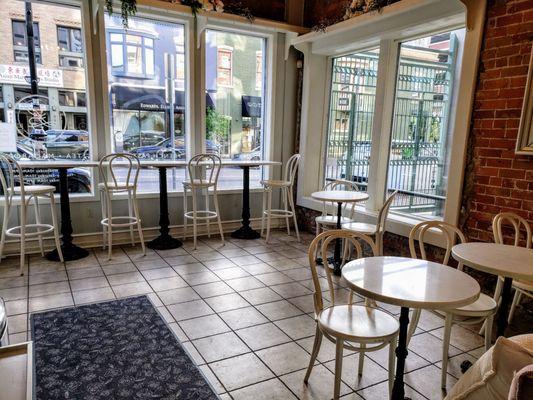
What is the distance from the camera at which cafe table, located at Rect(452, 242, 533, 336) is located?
1.89 metres

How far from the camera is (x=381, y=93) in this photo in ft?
13.2

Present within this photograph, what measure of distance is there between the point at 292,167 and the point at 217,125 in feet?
3.68

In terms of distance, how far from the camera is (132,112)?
445 centimetres

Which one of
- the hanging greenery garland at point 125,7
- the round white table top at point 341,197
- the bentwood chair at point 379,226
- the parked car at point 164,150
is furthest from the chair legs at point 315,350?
the hanging greenery garland at point 125,7

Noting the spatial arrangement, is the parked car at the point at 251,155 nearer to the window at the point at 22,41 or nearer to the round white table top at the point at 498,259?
the window at the point at 22,41

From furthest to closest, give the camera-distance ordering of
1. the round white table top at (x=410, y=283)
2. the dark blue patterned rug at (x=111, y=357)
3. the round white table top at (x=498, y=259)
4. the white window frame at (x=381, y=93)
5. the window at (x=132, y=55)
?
1. the window at (x=132, y=55)
2. the white window frame at (x=381, y=93)
3. the dark blue patterned rug at (x=111, y=357)
4. the round white table top at (x=498, y=259)
5. the round white table top at (x=410, y=283)

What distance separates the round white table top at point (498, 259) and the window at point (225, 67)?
3.59 m

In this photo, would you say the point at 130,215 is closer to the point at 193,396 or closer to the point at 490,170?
the point at 193,396

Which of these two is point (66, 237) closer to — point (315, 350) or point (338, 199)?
point (338, 199)

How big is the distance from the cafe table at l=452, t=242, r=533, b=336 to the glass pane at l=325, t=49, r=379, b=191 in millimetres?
2294

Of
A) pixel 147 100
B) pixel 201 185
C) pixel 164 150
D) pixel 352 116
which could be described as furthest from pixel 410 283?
pixel 147 100

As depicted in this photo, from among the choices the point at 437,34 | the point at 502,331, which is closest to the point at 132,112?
the point at 437,34

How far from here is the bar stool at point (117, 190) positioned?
3.89 meters

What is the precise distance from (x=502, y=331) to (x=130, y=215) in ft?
11.8
